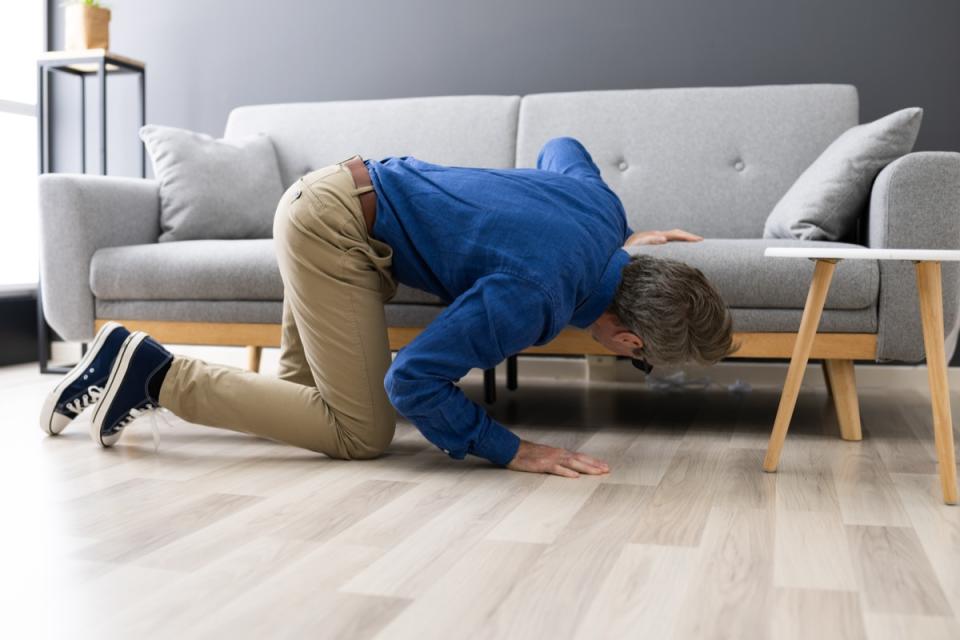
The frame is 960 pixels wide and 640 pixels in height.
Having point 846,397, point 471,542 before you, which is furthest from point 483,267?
point 846,397

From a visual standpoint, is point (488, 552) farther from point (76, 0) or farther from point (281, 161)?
point (76, 0)

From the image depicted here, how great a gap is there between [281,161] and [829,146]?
69.1 inches

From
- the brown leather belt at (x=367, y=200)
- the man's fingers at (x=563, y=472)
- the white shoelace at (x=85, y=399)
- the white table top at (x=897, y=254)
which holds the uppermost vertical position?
the brown leather belt at (x=367, y=200)

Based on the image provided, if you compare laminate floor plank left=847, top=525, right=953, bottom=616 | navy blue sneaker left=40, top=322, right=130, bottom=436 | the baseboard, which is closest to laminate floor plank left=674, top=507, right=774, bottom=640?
laminate floor plank left=847, top=525, right=953, bottom=616

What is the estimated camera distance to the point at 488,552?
144 cm

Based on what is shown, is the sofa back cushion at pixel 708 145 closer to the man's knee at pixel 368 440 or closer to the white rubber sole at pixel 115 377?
the man's knee at pixel 368 440

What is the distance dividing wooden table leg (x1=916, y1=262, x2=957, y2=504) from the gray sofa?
0.50m

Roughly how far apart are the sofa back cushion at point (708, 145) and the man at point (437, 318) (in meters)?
0.84

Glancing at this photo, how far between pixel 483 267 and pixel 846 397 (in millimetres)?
1037

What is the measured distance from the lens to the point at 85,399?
7.22 ft

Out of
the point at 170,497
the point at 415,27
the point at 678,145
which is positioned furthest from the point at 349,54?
the point at 170,497

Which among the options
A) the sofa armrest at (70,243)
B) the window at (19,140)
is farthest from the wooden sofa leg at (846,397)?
the window at (19,140)

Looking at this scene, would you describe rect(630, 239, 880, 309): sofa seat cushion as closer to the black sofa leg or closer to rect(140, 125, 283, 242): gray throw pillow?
the black sofa leg

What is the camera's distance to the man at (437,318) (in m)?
1.79
